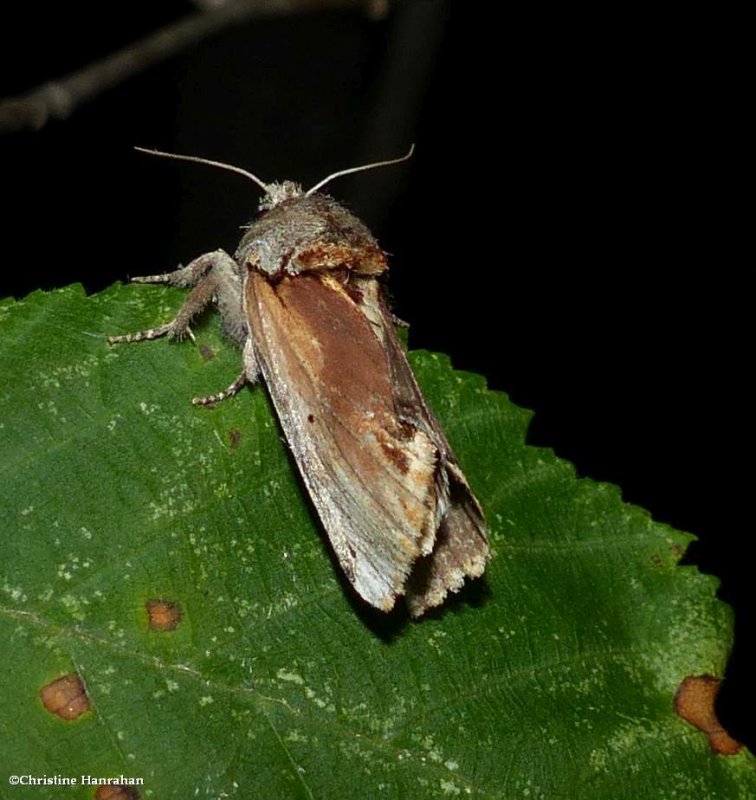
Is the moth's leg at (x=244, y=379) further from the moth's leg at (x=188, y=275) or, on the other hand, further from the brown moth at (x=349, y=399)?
the moth's leg at (x=188, y=275)

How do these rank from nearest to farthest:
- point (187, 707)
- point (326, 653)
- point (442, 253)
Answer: point (187, 707)
point (326, 653)
point (442, 253)

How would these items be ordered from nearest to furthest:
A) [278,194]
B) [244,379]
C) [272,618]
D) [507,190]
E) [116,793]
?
[116,793] → [272,618] → [244,379] → [278,194] → [507,190]

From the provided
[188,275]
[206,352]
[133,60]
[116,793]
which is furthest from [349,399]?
[133,60]

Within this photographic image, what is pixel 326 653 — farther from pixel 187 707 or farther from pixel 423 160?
pixel 423 160

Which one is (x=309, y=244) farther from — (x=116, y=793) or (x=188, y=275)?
(x=116, y=793)

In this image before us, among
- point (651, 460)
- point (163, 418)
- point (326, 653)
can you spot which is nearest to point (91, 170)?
point (651, 460)

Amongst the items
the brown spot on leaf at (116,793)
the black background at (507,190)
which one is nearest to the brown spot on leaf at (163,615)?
the brown spot on leaf at (116,793)

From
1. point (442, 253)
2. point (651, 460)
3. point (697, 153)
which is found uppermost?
point (697, 153)

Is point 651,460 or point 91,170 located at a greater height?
point 91,170
